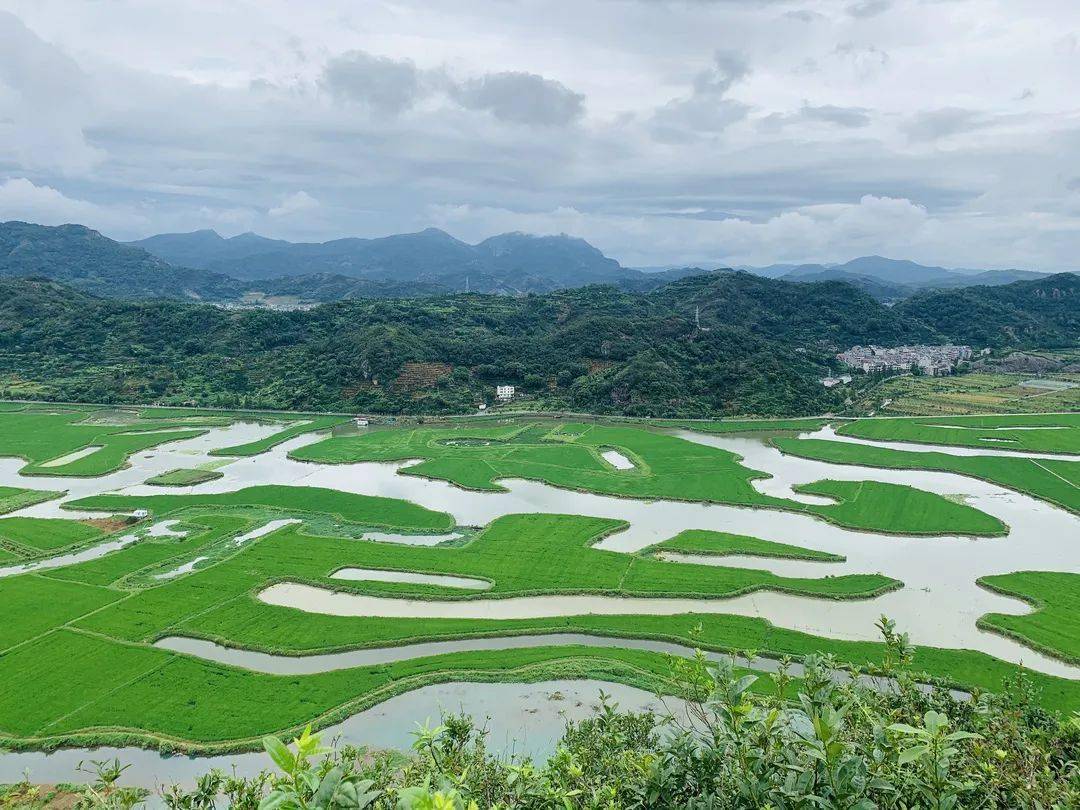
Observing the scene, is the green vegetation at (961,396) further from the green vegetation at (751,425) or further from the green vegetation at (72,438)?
the green vegetation at (72,438)

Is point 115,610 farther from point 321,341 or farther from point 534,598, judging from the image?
point 321,341

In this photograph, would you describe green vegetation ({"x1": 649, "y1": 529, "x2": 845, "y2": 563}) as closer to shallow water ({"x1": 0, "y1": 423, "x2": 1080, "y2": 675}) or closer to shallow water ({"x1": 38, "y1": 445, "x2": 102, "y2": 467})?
shallow water ({"x1": 0, "y1": 423, "x2": 1080, "y2": 675})

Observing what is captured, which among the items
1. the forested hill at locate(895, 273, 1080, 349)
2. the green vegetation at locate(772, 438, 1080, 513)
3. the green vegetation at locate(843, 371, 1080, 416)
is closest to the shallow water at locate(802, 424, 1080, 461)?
the green vegetation at locate(772, 438, 1080, 513)

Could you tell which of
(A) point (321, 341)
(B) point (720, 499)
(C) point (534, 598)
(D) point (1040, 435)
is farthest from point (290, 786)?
(A) point (321, 341)

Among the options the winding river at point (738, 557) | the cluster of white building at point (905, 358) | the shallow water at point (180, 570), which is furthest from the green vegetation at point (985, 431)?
the shallow water at point (180, 570)

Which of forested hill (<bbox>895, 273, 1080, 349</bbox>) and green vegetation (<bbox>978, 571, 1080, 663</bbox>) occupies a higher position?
forested hill (<bbox>895, 273, 1080, 349</bbox>)

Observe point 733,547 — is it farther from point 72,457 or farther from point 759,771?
point 72,457

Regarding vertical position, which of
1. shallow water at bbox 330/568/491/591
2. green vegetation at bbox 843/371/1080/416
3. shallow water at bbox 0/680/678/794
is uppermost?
green vegetation at bbox 843/371/1080/416
